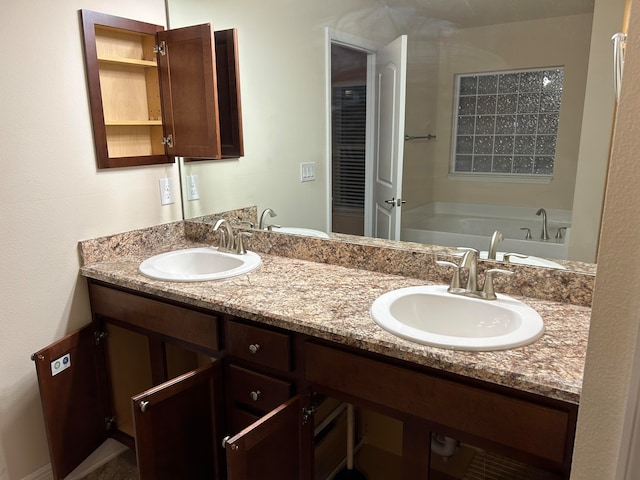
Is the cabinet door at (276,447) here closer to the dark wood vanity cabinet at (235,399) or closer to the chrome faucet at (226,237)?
the dark wood vanity cabinet at (235,399)

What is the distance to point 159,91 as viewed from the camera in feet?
7.23

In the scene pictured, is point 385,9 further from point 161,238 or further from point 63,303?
point 63,303

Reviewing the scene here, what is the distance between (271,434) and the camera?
135cm

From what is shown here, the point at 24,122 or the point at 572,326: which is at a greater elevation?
the point at 24,122

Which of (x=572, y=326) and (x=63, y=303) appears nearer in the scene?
(x=572, y=326)

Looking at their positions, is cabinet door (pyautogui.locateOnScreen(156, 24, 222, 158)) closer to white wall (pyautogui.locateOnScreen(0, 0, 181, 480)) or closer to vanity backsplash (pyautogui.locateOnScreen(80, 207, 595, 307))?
white wall (pyautogui.locateOnScreen(0, 0, 181, 480))

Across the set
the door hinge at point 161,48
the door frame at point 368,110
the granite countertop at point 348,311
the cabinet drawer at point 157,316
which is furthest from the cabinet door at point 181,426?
the door hinge at point 161,48

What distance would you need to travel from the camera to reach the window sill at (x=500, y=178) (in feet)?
5.11

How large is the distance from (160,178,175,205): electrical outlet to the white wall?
244mm

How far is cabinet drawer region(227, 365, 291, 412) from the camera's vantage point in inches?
59.9

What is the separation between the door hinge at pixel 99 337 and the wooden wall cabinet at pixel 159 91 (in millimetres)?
720

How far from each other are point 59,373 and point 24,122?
0.95m

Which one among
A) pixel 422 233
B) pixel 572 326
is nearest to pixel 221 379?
pixel 422 233

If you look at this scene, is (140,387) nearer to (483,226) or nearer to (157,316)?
(157,316)
